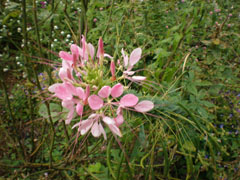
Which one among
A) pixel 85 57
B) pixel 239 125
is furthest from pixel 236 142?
pixel 85 57

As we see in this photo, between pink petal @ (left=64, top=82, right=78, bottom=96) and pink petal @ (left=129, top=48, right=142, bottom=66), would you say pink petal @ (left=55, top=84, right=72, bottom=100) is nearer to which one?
pink petal @ (left=64, top=82, right=78, bottom=96)

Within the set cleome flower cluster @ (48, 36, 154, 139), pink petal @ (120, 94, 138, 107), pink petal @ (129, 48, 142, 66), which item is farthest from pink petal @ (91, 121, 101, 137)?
pink petal @ (129, 48, 142, 66)

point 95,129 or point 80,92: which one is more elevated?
point 80,92

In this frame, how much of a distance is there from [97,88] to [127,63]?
0.13 m

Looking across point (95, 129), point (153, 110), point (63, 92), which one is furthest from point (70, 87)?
point (153, 110)

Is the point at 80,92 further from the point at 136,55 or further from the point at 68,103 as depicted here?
the point at 136,55

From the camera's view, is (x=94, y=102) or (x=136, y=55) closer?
(x=94, y=102)

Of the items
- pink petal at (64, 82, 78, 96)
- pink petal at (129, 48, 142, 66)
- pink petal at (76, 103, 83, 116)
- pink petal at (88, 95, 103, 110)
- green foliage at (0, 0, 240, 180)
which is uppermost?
pink petal at (129, 48, 142, 66)

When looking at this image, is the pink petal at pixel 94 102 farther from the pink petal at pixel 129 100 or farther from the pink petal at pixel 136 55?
the pink petal at pixel 136 55

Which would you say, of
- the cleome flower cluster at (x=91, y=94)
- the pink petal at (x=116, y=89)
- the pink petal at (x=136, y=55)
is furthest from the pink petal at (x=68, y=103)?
the pink petal at (x=136, y=55)

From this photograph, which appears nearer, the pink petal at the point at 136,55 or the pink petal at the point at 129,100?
the pink petal at the point at 129,100

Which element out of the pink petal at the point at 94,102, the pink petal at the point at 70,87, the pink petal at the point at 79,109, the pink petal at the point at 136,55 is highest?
the pink petal at the point at 136,55

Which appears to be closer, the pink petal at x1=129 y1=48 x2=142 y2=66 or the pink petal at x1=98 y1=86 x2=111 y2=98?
the pink petal at x1=98 y1=86 x2=111 y2=98

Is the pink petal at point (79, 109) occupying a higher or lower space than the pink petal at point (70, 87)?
lower
